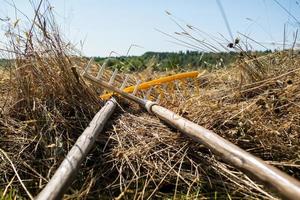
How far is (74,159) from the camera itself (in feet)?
9.27

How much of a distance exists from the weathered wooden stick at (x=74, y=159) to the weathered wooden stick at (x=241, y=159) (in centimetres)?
52

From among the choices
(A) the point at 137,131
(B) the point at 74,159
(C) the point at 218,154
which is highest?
(C) the point at 218,154

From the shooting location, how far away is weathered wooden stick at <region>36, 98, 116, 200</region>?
8.03ft

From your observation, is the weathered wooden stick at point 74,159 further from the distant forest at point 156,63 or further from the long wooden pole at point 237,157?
the distant forest at point 156,63

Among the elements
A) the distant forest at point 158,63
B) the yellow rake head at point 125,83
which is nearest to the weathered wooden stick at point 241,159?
the yellow rake head at point 125,83

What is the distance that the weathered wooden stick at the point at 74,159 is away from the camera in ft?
8.03

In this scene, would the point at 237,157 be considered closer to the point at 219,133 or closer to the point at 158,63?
the point at 219,133

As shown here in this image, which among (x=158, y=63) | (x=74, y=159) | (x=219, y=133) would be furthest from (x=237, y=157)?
(x=158, y=63)

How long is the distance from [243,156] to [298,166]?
0.70 meters

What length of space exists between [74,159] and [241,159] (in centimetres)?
115

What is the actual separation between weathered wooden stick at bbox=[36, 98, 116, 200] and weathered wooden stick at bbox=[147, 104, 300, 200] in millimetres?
520

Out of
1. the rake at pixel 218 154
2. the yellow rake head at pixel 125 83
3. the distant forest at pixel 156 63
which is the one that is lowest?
the rake at pixel 218 154

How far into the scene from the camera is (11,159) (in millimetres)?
3330

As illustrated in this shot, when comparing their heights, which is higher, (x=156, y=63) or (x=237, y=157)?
(x=156, y=63)
